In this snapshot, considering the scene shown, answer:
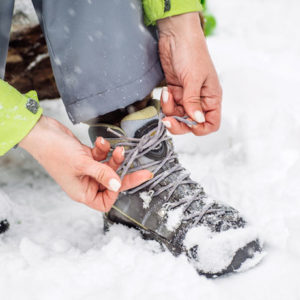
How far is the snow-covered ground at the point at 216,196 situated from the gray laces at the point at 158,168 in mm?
147

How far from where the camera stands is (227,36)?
242 cm

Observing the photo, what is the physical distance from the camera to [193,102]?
3.38 ft

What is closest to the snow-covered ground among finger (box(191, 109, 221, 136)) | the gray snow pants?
finger (box(191, 109, 221, 136))

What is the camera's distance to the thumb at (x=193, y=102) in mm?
1023

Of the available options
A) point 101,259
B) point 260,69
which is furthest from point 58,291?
point 260,69

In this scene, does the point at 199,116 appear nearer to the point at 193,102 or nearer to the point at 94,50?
the point at 193,102

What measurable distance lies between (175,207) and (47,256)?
0.39 m

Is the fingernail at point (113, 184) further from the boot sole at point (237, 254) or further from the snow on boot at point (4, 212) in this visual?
the snow on boot at point (4, 212)

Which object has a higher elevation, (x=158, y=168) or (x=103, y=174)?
(x=103, y=174)

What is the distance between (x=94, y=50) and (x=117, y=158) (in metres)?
0.31

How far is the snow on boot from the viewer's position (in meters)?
1.12

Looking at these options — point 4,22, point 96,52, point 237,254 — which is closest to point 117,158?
point 96,52

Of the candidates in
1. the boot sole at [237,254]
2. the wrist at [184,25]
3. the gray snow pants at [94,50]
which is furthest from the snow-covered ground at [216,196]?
the wrist at [184,25]

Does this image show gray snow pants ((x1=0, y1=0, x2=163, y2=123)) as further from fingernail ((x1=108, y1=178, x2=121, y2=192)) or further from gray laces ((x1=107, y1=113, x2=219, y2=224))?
fingernail ((x1=108, y1=178, x2=121, y2=192))
